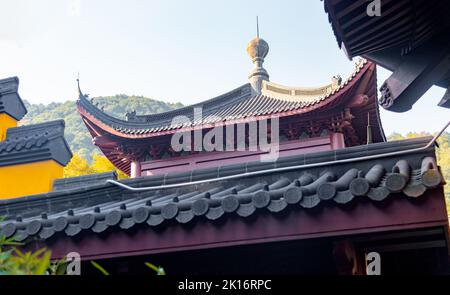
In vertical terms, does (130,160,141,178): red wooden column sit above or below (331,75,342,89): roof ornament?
below

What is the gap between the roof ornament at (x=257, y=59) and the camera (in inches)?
557

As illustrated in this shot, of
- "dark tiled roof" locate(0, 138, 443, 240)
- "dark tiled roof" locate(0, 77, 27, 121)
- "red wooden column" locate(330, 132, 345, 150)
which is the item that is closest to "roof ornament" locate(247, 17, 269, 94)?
"red wooden column" locate(330, 132, 345, 150)

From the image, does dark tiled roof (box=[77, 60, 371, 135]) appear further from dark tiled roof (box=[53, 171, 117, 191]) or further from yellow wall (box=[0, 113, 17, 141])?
dark tiled roof (box=[53, 171, 117, 191])

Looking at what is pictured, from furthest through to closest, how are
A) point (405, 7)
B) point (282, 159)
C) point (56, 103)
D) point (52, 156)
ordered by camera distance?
point (56, 103) → point (52, 156) → point (282, 159) → point (405, 7)

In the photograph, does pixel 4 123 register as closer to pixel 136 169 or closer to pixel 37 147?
pixel 37 147

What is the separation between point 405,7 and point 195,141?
27.3 ft

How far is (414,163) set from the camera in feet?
13.4

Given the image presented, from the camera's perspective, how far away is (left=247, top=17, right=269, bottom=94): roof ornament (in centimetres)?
1415

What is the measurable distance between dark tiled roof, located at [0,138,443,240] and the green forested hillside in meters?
46.3

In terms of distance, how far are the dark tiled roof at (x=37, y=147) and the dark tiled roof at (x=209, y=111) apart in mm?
5056

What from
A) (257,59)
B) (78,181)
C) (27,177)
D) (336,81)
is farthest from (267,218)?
(257,59)

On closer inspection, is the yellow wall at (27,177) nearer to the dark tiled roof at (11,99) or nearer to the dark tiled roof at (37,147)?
the dark tiled roof at (37,147)
